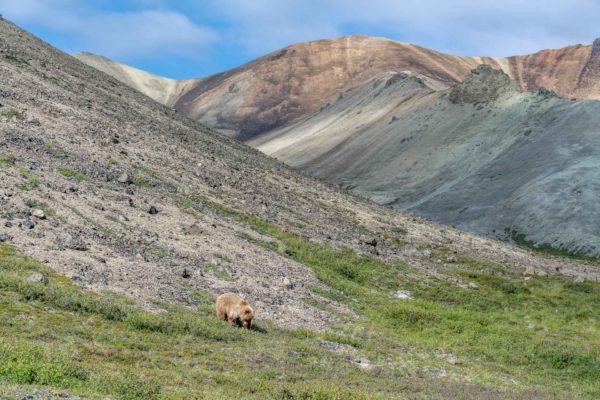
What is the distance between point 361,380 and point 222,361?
3.88m

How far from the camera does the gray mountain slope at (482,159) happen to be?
69.9 m

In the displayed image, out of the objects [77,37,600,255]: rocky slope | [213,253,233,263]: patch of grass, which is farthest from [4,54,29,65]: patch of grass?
[77,37,600,255]: rocky slope

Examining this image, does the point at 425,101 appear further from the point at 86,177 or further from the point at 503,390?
the point at 503,390

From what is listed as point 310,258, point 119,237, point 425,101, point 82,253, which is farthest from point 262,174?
point 425,101

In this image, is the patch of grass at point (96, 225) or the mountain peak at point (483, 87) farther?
the mountain peak at point (483, 87)

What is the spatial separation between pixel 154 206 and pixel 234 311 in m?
14.4

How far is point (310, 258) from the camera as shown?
1417 inches

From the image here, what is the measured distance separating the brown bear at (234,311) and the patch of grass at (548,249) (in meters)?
44.2

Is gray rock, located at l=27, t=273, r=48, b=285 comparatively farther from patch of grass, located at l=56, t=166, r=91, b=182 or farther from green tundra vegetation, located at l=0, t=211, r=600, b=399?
patch of grass, located at l=56, t=166, r=91, b=182

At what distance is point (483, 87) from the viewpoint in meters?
112

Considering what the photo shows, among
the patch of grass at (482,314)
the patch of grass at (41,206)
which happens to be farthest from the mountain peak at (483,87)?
the patch of grass at (41,206)

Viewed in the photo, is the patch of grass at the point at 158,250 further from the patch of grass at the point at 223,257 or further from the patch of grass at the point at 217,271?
the patch of grass at the point at 223,257

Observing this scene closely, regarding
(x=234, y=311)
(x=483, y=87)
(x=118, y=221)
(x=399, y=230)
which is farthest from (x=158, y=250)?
(x=483, y=87)

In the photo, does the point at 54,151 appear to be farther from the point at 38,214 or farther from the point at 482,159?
the point at 482,159
